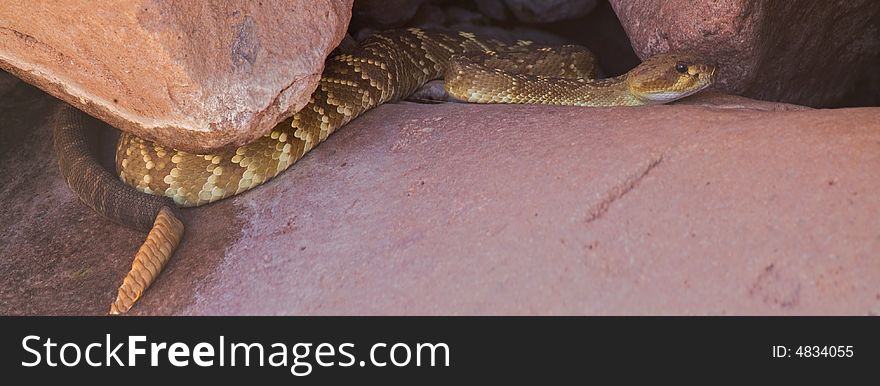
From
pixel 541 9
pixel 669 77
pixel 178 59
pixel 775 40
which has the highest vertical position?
pixel 178 59

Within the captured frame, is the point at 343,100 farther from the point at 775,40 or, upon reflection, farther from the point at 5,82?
the point at 775,40

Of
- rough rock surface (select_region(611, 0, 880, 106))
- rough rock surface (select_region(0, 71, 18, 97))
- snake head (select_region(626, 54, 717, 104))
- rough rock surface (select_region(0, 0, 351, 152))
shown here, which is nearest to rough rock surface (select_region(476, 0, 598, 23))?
rough rock surface (select_region(611, 0, 880, 106))

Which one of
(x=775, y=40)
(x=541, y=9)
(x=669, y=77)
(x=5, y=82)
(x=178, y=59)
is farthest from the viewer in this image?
(x=541, y=9)

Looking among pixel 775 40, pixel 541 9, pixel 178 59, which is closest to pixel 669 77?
pixel 775 40

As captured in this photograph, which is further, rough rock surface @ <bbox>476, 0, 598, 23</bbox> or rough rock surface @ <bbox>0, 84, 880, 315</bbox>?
rough rock surface @ <bbox>476, 0, 598, 23</bbox>

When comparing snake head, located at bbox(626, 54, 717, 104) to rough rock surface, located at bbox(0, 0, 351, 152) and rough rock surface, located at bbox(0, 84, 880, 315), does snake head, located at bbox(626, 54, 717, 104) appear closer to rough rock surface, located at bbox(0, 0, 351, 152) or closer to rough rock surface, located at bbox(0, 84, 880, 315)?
rough rock surface, located at bbox(0, 84, 880, 315)

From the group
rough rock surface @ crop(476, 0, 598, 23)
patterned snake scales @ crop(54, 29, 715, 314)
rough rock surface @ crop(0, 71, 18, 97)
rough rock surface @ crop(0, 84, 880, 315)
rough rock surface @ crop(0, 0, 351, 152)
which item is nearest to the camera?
rough rock surface @ crop(0, 84, 880, 315)

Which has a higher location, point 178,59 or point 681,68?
point 178,59

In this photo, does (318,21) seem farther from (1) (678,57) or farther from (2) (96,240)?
(1) (678,57)
